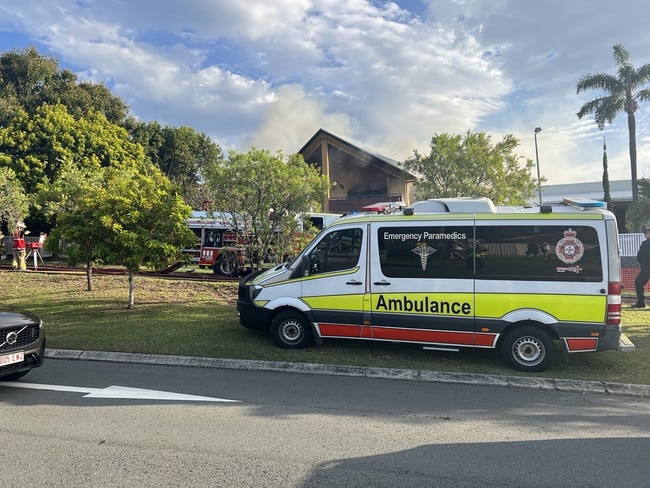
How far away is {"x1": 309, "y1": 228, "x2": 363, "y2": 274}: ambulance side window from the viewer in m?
6.66

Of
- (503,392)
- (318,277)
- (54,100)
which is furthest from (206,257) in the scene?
(54,100)

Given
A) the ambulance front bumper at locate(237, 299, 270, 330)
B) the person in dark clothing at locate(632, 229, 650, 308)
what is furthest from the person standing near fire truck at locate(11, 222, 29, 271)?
the person in dark clothing at locate(632, 229, 650, 308)

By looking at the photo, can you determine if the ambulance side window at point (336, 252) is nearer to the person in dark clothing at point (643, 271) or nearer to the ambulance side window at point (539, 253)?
the ambulance side window at point (539, 253)

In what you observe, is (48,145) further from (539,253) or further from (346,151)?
(539,253)

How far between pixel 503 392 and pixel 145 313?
739cm

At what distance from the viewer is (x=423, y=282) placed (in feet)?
20.9

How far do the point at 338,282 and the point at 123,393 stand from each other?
3212 millimetres

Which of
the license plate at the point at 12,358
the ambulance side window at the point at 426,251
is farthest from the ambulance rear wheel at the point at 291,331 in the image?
the license plate at the point at 12,358

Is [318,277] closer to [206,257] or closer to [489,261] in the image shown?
[489,261]

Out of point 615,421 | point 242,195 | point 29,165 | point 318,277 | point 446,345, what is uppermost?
point 29,165

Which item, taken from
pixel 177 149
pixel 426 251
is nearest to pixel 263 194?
pixel 426 251

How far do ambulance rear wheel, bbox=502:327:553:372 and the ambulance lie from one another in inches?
0.5

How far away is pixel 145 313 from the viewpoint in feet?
31.4

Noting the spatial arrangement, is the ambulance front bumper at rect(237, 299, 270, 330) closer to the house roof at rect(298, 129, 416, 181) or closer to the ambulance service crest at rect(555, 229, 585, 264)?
the ambulance service crest at rect(555, 229, 585, 264)
